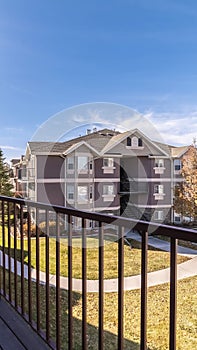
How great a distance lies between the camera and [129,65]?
31.9ft

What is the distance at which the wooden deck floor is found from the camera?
1453mm

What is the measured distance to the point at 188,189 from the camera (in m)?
11.7

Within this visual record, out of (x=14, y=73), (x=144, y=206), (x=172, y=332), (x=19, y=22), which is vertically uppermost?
(x=19, y=22)

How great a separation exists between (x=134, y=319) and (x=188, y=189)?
27.4 ft

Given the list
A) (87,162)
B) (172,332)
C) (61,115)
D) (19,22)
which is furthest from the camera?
(87,162)

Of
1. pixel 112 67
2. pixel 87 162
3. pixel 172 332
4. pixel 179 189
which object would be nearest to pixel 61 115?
pixel 112 67

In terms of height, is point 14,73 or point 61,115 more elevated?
point 14,73

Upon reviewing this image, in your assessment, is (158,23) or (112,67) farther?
(112,67)

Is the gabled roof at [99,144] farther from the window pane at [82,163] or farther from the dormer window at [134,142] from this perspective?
the window pane at [82,163]

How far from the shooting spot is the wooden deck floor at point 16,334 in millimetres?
1453

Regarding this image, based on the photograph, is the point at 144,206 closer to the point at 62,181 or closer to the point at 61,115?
the point at 62,181

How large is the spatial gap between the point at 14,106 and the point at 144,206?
25.6ft

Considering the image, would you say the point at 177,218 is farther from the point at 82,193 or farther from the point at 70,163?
the point at 70,163

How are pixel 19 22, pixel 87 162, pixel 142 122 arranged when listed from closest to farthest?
pixel 19 22 → pixel 87 162 → pixel 142 122
